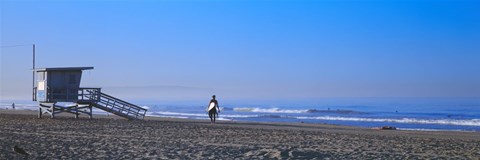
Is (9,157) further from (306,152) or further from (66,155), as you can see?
(306,152)

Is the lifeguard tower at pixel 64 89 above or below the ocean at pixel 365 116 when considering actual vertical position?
above

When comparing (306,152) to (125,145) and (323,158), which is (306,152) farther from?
(125,145)

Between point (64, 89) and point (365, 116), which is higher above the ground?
point (64, 89)

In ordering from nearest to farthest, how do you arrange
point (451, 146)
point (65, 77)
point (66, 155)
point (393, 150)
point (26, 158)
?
point (26, 158), point (66, 155), point (393, 150), point (451, 146), point (65, 77)

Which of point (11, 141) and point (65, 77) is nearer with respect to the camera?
point (11, 141)

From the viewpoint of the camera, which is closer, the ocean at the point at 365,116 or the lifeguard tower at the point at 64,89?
the lifeguard tower at the point at 64,89

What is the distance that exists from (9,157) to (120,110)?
18.1 metres

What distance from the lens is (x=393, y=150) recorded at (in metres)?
13.1

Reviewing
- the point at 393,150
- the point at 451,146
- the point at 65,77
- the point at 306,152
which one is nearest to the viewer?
the point at 306,152

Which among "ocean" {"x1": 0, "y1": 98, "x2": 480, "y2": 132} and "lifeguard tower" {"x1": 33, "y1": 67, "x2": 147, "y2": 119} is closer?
"lifeguard tower" {"x1": 33, "y1": 67, "x2": 147, "y2": 119}

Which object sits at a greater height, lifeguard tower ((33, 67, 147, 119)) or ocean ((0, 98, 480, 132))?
lifeguard tower ((33, 67, 147, 119))

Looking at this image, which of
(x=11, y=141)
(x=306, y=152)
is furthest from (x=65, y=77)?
(x=306, y=152)

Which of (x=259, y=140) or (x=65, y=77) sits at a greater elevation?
(x=65, y=77)

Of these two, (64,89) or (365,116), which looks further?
(365,116)
